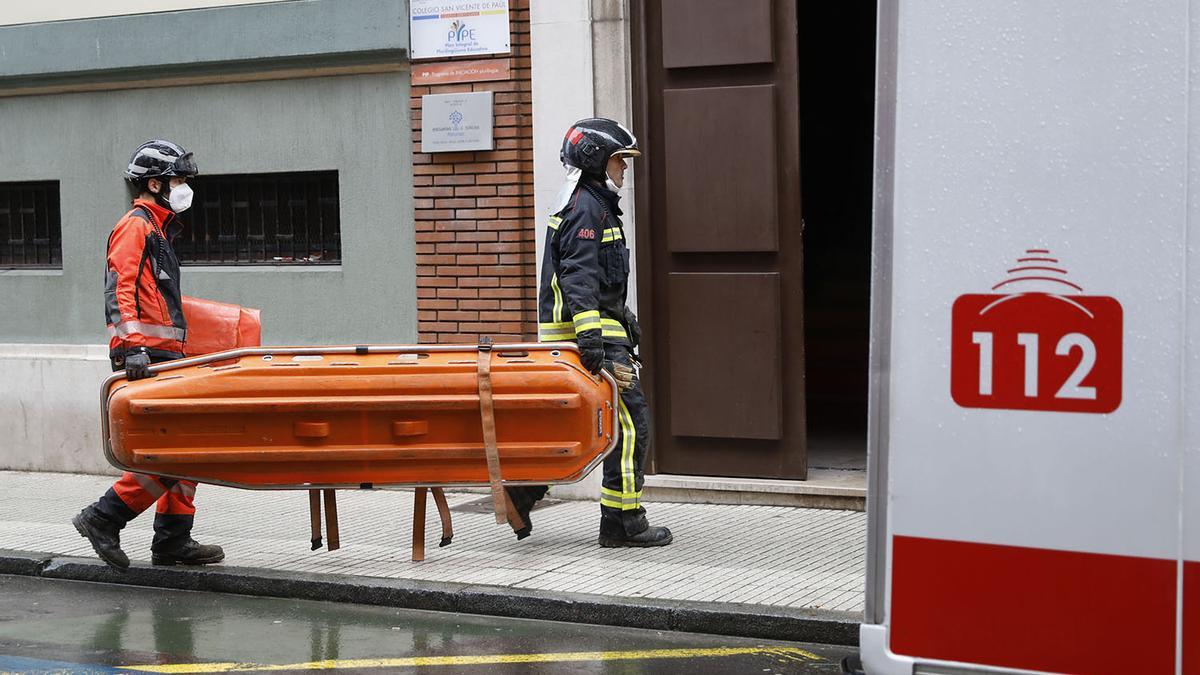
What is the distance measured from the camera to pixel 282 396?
6.89 metres

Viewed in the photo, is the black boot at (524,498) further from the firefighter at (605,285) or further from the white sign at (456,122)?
the white sign at (456,122)

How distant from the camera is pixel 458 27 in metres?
9.76

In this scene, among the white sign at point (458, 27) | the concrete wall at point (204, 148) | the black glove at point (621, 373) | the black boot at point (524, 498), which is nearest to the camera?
the black glove at point (621, 373)

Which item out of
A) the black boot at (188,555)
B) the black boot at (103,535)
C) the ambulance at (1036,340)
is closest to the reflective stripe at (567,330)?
the black boot at (188,555)

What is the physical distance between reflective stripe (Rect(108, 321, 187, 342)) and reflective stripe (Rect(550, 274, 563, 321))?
1.77 m

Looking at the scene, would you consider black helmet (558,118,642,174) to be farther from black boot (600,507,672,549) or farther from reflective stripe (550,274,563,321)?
black boot (600,507,672,549)

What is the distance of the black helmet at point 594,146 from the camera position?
7566 millimetres

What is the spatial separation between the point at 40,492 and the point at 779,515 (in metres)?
4.83

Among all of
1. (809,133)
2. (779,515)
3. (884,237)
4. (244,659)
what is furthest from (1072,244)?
(809,133)

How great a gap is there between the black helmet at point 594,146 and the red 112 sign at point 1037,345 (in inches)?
175

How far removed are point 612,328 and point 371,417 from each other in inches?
53.0

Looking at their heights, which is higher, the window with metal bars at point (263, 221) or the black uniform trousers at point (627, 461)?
the window with metal bars at point (263, 221)

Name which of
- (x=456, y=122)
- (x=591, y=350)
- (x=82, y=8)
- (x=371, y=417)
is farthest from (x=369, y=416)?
(x=82, y=8)

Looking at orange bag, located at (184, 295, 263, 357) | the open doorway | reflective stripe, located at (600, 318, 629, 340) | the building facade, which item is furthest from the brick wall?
the open doorway
